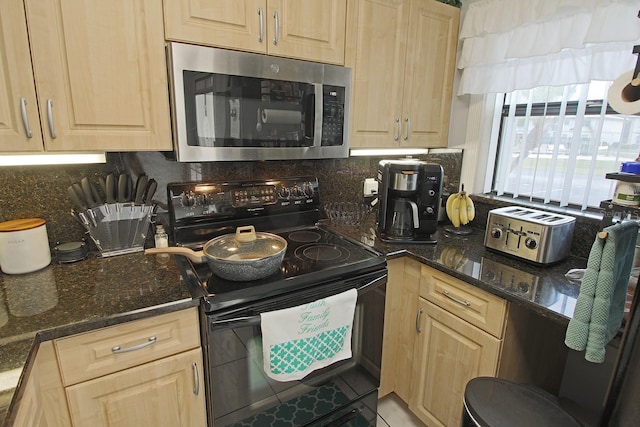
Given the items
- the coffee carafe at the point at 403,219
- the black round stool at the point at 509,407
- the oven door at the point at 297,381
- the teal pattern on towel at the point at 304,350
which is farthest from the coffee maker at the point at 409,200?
the black round stool at the point at 509,407

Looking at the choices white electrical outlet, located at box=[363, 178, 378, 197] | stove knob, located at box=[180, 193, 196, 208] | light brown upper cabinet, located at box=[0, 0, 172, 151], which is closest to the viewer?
light brown upper cabinet, located at box=[0, 0, 172, 151]

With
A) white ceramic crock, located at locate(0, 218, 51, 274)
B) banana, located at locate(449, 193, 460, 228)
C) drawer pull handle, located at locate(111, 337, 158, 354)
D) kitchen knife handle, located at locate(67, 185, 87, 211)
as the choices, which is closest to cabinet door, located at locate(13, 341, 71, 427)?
drawer pull handle, located at locate(111, 337, 158, 354)

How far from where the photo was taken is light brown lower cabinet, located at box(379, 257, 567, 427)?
1323 millimetres

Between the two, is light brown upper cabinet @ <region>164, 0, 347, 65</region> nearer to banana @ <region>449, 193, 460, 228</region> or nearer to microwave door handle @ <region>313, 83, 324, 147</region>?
microwave door handle @ <region>313, 83, 324, 147</region>

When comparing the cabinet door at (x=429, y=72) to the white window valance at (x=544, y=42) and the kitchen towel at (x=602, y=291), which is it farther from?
the kitchen towel at (x=602, y=291)

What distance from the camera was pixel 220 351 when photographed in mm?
1147

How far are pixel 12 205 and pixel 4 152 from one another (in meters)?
0.36

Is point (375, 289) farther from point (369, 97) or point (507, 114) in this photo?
point (507, 114)

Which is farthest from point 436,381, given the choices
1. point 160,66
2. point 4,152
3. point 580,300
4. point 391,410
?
point 4,152

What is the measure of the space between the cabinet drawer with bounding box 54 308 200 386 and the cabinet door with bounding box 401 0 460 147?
1417mm

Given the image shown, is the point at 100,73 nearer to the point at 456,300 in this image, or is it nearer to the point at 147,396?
the point at 147,396

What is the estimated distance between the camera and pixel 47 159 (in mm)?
1240

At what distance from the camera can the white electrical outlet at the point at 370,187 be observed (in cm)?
212

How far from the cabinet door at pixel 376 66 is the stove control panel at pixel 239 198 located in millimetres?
372
